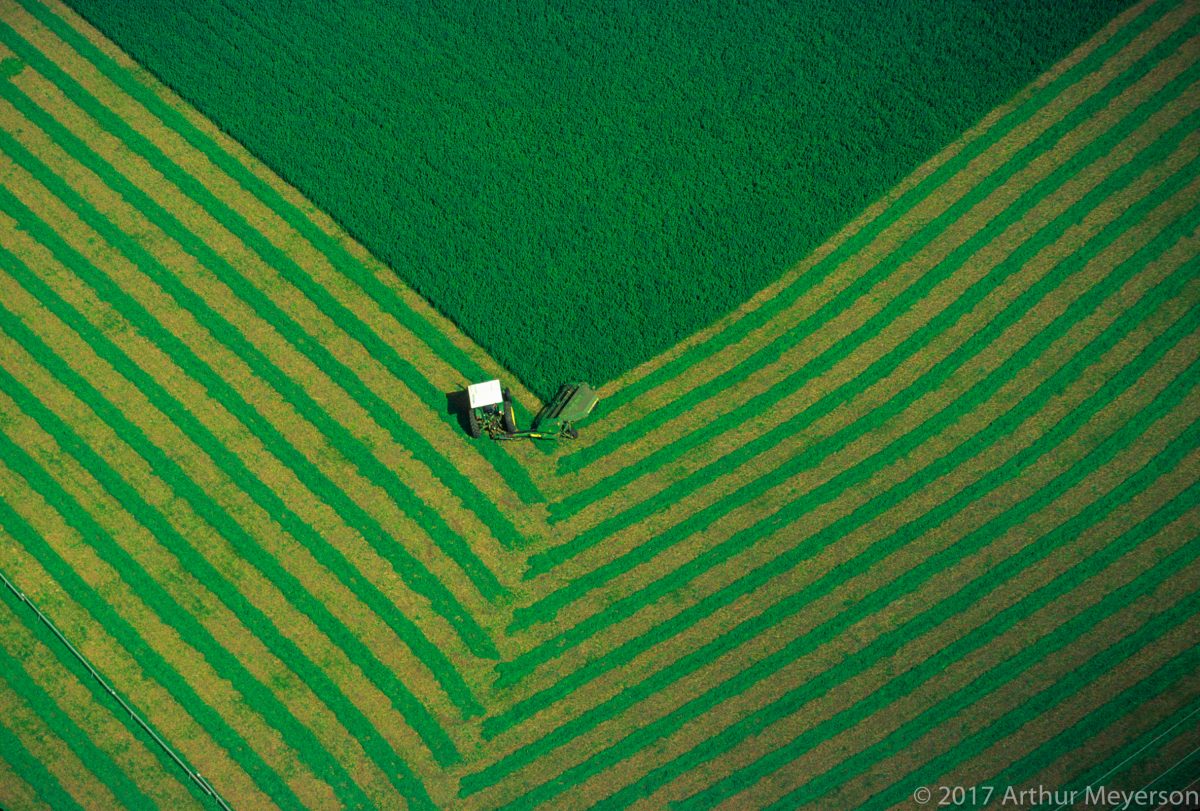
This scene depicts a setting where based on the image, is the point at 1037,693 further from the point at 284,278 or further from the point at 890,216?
the point at 284,278

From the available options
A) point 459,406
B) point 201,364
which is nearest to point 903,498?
point 459,406

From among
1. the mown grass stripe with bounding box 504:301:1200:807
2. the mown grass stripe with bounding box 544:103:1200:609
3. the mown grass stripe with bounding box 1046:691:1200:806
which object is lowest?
the mown grass stripe with bounding box 1046:691:1200:806

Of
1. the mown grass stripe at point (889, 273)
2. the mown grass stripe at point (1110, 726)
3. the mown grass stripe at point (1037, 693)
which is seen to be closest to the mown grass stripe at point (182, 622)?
the mown grass stripe at point (889, 273)

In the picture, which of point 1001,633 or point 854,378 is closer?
point 1001,633

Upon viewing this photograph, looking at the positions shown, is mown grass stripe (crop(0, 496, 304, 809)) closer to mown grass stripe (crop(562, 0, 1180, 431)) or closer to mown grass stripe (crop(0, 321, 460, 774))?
mown grass stripe (crop(0, 321, 460, 774))

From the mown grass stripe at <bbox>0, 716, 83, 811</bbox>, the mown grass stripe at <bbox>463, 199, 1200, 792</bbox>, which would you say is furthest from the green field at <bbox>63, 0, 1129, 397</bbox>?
the mown grass stripe at <bbox>0, 716, 83, 811</bbox>

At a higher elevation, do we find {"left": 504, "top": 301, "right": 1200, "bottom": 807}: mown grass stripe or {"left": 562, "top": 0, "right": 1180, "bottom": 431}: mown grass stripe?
{"left": 562, "top": 0, "right": 1180, "bottom": 431}: mown grass stripe

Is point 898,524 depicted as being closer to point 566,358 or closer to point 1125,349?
point 1125,349
